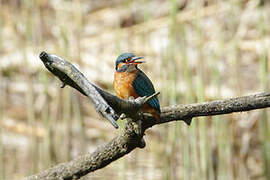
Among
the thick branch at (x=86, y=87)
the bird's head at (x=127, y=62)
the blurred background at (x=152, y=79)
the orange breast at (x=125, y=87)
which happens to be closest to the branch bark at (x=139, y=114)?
the thick branch at (x=86, y=87)

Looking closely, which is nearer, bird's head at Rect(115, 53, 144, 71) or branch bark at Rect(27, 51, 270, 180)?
branch bark at Rect(27, 51, 270, 180)

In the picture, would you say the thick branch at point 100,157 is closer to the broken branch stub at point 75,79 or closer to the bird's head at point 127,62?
the broken branch stub at point 75,79

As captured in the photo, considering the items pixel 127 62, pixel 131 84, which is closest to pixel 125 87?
pixel 131 84

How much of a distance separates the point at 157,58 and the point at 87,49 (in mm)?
1161

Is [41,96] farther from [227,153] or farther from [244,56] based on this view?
[227,153]

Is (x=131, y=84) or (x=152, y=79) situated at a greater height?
(x=152, y=79)

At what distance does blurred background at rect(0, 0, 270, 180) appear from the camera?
4.72 m

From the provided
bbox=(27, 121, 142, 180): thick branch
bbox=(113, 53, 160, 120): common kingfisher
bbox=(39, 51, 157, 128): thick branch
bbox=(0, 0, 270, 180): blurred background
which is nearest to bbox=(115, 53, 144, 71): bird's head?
bbox=(113, 53, 160, 120): common kingfisher

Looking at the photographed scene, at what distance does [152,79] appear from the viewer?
680cm

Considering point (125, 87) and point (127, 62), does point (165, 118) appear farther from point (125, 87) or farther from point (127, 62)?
point (127, 62)

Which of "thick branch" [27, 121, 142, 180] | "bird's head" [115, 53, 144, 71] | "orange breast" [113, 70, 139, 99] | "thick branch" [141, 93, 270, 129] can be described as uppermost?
"bird's head" [115, 53, 144, 71]

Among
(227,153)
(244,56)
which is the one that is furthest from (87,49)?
(227,153)

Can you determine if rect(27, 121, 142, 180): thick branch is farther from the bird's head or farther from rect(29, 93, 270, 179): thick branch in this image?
the bird's head

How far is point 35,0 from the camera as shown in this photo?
5449 mm
